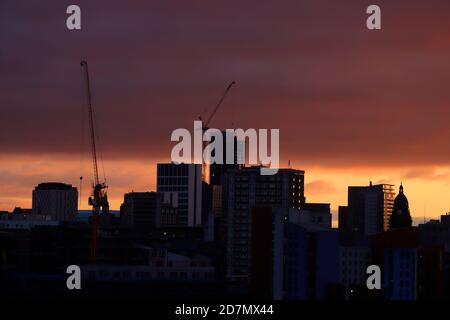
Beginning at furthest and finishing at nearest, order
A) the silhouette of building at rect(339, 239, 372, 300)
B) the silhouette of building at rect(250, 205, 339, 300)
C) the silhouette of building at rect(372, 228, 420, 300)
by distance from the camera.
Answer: the silhouette of building at rect(339, 239, 372, 300) → the silhouette of building at rect(250, 205, 339, 300) → the silhouette of building at rect(372, 228, 420, 300)

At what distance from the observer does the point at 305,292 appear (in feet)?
477

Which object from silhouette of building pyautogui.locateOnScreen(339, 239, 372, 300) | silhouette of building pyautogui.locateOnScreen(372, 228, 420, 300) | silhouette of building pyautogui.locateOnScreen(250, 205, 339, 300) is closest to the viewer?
silhouette of building pyautogui.locateOnScreen(372, 228, 420, 300)

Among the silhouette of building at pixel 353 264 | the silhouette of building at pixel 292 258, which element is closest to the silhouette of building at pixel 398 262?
the silhouette of building at pixel 353 264

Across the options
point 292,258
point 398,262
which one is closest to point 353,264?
point 292,258

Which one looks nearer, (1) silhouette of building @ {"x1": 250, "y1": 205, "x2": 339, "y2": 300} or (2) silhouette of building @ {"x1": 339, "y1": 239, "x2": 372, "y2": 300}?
(1) silhouette of building @ {"x1": 250, "y1": 205, "x2": 339, "y2": 300}

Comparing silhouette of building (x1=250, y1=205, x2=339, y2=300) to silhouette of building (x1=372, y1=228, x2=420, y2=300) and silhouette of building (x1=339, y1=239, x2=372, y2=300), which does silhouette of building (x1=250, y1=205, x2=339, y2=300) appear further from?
silhouette of building (x1=372, y1=228, x2=420, y2=300)

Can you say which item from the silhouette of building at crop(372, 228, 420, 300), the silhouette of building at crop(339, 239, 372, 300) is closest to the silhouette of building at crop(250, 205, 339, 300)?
the silhouette of building at crop(339, 239, 372, 300)

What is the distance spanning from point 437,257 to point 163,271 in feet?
145

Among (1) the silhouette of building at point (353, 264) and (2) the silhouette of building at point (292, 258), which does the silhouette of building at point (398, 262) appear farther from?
(2) the silhouette of building at point (292, 258)

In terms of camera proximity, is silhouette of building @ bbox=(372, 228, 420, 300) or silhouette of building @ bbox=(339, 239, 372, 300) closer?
silhouette of building @ bbox=(372, 228, 420, 300)

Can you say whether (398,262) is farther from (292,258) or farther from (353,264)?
(353,264)
